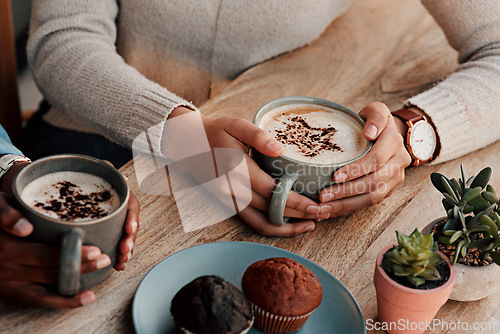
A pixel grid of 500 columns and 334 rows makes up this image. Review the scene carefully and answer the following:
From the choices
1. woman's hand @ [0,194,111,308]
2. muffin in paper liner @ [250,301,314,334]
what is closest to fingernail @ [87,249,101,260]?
woman's hand @ [0,194,111,308]

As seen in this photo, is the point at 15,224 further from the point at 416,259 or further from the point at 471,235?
the point at 471,235

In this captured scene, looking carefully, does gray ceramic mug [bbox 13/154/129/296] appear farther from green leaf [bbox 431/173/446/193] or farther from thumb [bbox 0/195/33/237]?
green leaf [bbox 431/173/446/193]

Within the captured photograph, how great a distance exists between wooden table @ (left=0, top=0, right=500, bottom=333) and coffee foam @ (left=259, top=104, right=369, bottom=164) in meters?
0.14

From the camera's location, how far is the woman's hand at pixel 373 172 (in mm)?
873

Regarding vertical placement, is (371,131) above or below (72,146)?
above

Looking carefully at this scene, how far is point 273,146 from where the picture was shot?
816 millimetres

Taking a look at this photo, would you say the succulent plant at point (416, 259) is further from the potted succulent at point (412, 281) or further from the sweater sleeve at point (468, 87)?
the sweater sleeve at point (468, 87)

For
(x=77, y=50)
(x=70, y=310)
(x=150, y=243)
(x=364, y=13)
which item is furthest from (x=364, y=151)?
(x=364, y=13)

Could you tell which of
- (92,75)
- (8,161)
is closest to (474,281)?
(8,161)

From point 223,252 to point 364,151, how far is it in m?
0.32

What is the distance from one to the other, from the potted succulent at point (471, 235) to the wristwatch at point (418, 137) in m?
0.30

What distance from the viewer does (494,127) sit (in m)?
1.19

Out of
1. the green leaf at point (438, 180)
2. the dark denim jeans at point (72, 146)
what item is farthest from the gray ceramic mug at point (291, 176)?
the dark denim jeans at point (72, 146)

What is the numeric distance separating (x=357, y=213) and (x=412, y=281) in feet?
0.96
